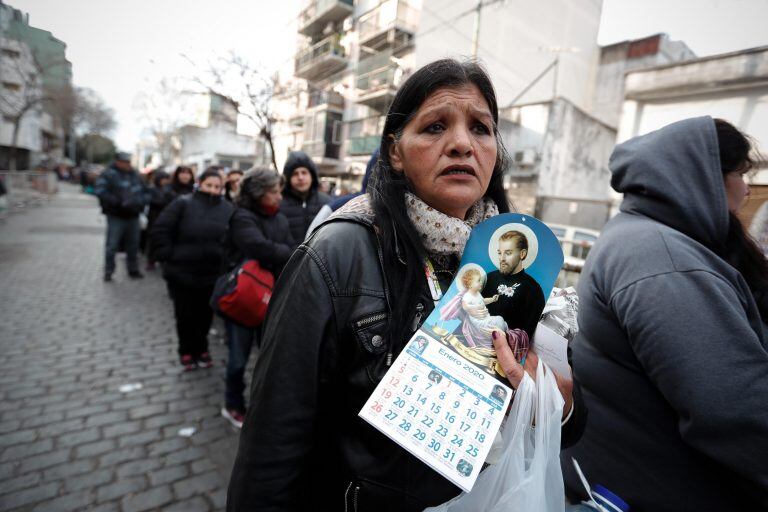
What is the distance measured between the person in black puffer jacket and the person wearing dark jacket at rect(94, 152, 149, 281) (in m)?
4.72

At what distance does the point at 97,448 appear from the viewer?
9.45 ft

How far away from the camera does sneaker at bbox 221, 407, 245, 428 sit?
336 centimetres

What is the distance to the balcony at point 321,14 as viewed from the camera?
938 inches

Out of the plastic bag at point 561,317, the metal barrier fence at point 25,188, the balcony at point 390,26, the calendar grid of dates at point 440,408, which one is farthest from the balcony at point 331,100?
the calendar grid of dates at point 440,408

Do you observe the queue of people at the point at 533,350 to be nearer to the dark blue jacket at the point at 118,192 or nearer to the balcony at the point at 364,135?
the dark blue jacket at the point at 118,192

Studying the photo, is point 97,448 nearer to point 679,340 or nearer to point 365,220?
point 365,220

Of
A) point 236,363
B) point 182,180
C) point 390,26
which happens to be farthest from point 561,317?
point 390,26

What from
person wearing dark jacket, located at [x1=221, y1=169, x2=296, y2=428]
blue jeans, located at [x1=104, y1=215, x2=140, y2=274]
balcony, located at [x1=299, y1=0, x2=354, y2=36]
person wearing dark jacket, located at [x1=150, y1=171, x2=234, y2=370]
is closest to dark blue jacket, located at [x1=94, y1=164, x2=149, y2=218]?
blue jeans, located at [x1=104, y1=215, x2=140, y2=274]

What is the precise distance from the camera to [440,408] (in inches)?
37.6

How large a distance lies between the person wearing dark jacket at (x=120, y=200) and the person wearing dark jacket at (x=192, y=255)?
3844 millimetres

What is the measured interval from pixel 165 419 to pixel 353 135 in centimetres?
2247

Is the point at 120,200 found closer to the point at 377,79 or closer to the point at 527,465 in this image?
the point at 527,465

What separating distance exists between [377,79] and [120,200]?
675 inches

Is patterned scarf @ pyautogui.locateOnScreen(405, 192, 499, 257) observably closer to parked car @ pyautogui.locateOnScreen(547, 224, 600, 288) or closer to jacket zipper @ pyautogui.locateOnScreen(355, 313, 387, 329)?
jacket zipper @ pyautogui.locateOnScreen(355, 313, 387, 329)
